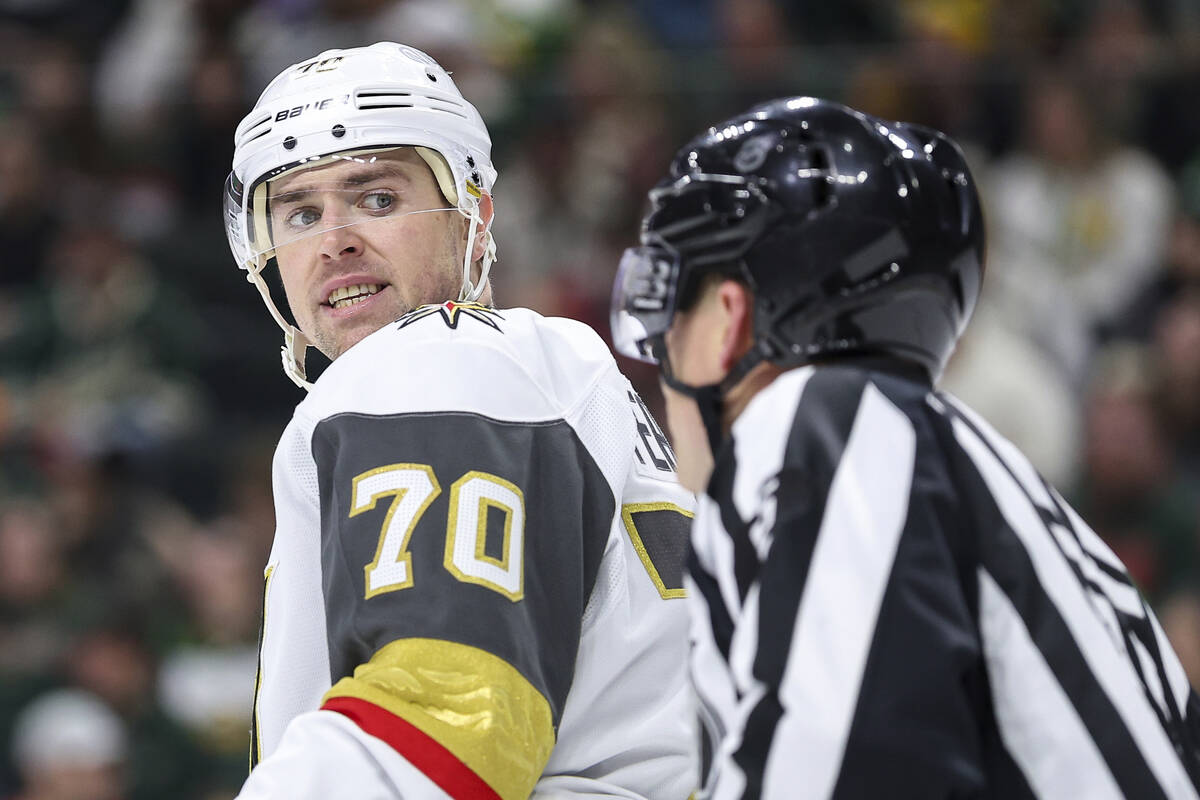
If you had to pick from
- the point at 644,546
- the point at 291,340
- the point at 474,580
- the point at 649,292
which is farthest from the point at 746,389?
the point at 291,340

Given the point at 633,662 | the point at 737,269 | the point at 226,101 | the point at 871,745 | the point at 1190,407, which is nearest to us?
the point at 871,745

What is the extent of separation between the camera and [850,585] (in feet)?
4.29

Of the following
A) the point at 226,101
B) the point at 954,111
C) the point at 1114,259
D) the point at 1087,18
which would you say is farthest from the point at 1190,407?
the point at 226,101

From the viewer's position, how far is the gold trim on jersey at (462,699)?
1.64 metres

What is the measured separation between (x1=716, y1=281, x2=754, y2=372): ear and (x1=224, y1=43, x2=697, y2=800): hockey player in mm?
361

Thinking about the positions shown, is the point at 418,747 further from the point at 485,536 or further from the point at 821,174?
the point at 821,174

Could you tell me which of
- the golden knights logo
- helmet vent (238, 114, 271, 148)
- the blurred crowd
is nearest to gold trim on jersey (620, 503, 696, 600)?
the golden knights logo

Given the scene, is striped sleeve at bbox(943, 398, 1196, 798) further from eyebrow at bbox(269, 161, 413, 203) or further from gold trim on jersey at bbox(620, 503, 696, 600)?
eyebrow at bbox(269, 161, 413, 203)

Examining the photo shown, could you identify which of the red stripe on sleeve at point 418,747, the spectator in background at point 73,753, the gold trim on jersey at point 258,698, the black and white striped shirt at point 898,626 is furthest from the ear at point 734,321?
the spectator in background at point 73,753

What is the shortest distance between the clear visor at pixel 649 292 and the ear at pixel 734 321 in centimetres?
6

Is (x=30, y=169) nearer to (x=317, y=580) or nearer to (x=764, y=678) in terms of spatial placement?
(x=317, y=580)

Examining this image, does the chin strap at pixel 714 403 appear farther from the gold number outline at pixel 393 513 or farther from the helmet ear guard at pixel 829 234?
the gold number outline at pixel 393 513

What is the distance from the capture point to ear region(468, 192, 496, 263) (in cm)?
252

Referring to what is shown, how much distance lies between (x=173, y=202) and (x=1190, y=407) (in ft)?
12.7
